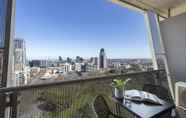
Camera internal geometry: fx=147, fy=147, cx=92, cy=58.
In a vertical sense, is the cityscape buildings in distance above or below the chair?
above

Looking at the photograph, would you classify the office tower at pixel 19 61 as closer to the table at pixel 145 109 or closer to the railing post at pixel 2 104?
the railing post at pixel 2 104

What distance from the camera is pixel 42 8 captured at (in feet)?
11.1

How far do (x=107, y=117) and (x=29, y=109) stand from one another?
102 centimetres

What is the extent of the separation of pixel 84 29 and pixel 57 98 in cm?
283

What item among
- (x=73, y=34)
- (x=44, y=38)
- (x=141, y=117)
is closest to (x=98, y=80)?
(x=141, y=117)

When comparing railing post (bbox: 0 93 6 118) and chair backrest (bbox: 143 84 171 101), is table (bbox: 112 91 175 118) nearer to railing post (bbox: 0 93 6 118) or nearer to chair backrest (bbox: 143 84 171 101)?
chair backrest (bbox: 143 84 171 101)

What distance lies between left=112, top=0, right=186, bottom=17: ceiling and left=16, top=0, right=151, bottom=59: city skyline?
43cm

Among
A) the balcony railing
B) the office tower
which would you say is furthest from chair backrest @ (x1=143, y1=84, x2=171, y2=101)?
the office tower

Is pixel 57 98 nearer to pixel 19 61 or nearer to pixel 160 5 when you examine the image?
pixel 19 61

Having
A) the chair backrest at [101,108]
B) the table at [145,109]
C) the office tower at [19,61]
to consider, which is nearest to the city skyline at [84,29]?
the office tower at [19,61]

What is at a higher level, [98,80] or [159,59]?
[159,59]

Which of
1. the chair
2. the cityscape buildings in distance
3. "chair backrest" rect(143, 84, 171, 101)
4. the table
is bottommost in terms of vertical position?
the chair

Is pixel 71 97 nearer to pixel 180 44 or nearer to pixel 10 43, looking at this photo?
pixel 10 43

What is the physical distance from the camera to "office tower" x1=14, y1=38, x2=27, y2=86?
211 cm
